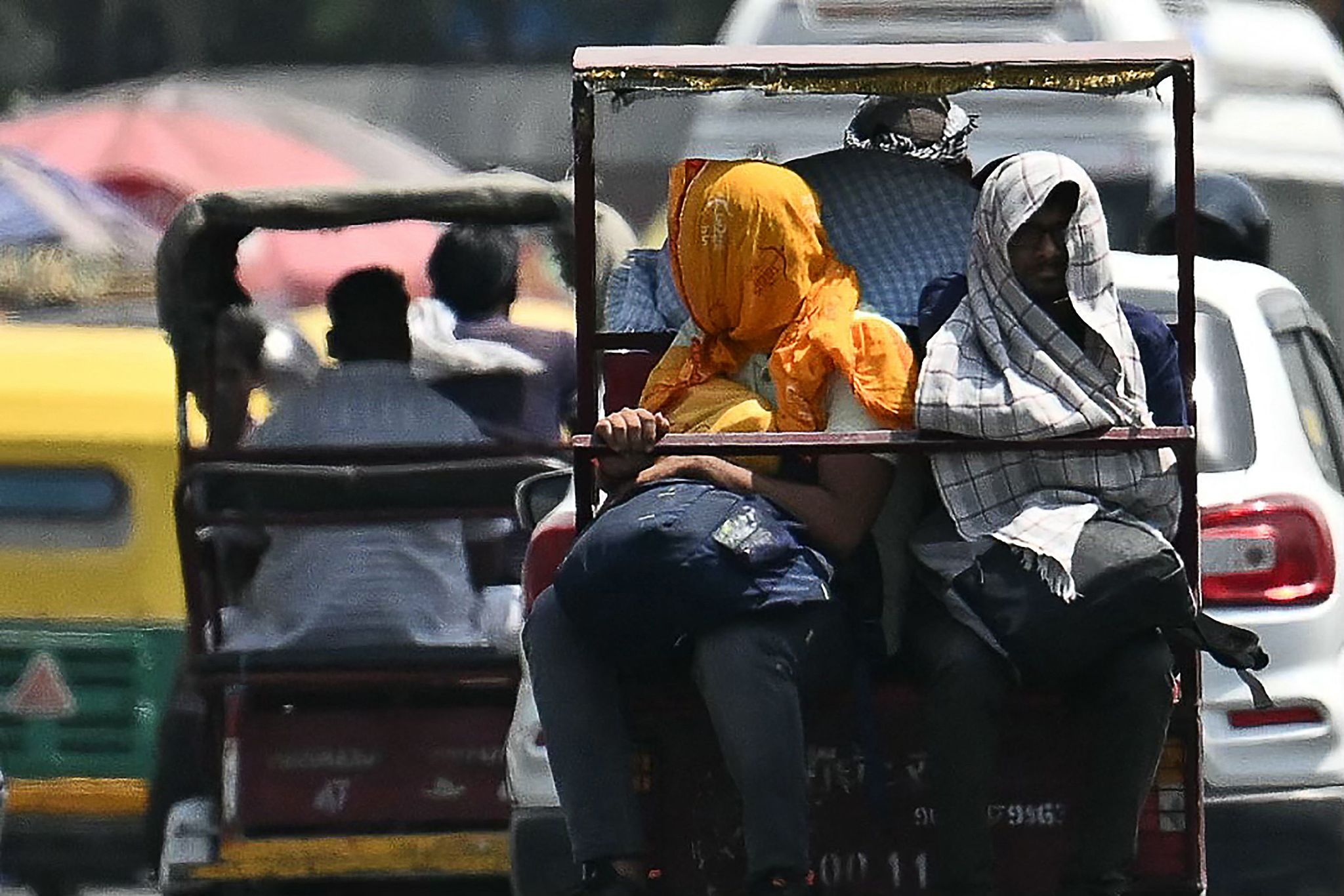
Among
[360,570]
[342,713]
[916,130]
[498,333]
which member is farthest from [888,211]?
[498,333]

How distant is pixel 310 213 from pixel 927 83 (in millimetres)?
2682

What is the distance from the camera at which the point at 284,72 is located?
29.0 meters

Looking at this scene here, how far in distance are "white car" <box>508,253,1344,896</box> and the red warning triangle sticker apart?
1800mm

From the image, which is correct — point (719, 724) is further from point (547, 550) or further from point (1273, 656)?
point (1273, 656)

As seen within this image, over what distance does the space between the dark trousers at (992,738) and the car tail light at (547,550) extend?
1.30 meters

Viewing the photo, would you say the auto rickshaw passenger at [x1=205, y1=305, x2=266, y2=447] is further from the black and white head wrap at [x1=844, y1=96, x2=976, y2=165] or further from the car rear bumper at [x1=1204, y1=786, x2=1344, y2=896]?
the car rear bumper at [x1=1204, y1=786, x2=1344, y2=896]

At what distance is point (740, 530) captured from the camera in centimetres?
505

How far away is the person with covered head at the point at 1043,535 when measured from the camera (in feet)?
16.6

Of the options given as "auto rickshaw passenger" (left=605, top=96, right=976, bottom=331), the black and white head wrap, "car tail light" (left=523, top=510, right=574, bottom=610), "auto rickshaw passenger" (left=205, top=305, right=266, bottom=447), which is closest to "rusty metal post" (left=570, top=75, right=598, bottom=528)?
"auto rickshaw passenger" (left=605, top=96, right=976, bottom=331)

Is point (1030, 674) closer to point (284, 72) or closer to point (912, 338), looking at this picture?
point (912, 338)

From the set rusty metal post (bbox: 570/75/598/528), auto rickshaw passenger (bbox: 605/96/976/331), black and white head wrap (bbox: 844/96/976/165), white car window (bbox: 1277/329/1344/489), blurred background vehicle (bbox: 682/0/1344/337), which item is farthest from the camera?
blurred background vehicle (bbox: 682/0/1344/337)

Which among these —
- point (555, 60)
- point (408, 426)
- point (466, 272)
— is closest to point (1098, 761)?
point (408, 426)

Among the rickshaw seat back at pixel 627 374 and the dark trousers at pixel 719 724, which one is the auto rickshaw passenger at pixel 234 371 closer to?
the rickshaw seat back at pixel 627 374

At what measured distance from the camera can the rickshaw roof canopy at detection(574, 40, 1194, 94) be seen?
5.23 m
